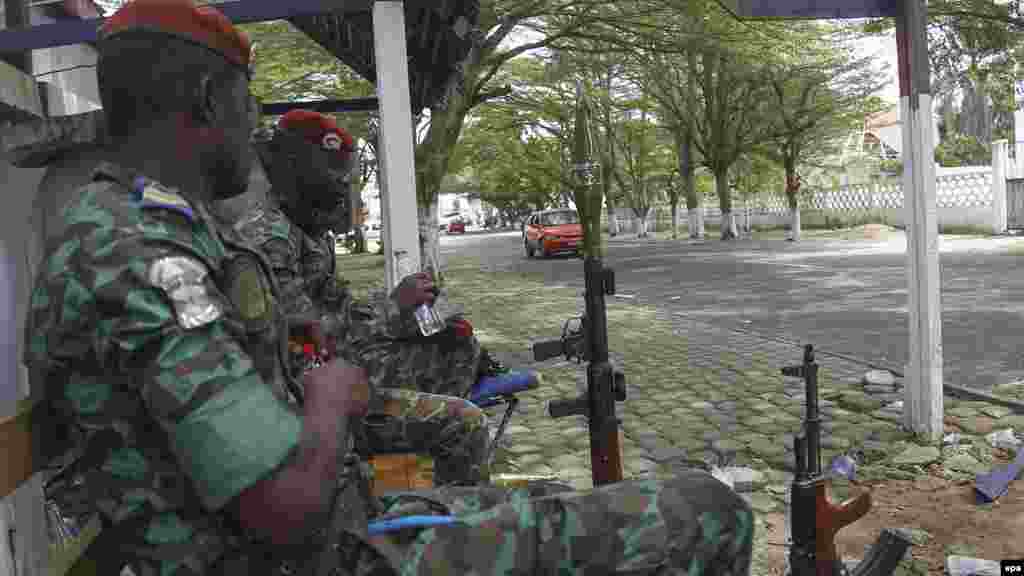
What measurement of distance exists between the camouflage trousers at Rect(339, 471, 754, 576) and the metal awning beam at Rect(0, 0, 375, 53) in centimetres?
250

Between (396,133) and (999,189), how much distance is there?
22.7m

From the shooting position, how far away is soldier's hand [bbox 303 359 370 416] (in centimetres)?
135

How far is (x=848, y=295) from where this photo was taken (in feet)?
36.1

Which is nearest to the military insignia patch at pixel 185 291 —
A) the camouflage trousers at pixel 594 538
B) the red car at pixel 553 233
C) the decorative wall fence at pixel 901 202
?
the camouflage trousers at pixel 594 538

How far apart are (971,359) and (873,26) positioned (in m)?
3.47

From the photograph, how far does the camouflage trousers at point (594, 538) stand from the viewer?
150cm

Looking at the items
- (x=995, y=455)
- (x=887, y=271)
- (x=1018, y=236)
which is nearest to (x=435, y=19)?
(x=995, y=455)

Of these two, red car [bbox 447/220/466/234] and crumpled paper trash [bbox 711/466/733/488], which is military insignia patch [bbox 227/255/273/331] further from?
red car [bbox 447/220/466/234]

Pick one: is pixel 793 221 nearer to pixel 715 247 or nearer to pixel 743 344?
pixel 715 247

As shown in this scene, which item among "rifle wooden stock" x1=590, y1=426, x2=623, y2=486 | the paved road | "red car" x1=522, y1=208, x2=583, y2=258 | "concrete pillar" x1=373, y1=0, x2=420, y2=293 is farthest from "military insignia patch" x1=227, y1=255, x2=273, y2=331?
"red car" x1=522, y1=208, x2=583, y2=258

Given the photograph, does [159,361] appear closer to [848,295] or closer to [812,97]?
[848,295]

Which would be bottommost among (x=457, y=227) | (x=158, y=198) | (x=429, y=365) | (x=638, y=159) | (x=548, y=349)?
(x=429, y=365)

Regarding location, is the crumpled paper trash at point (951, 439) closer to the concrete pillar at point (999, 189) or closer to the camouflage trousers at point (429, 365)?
the camouflage trousers at point (429, 365)

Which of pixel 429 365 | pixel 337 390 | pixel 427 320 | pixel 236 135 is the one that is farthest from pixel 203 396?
pixel 429 365
